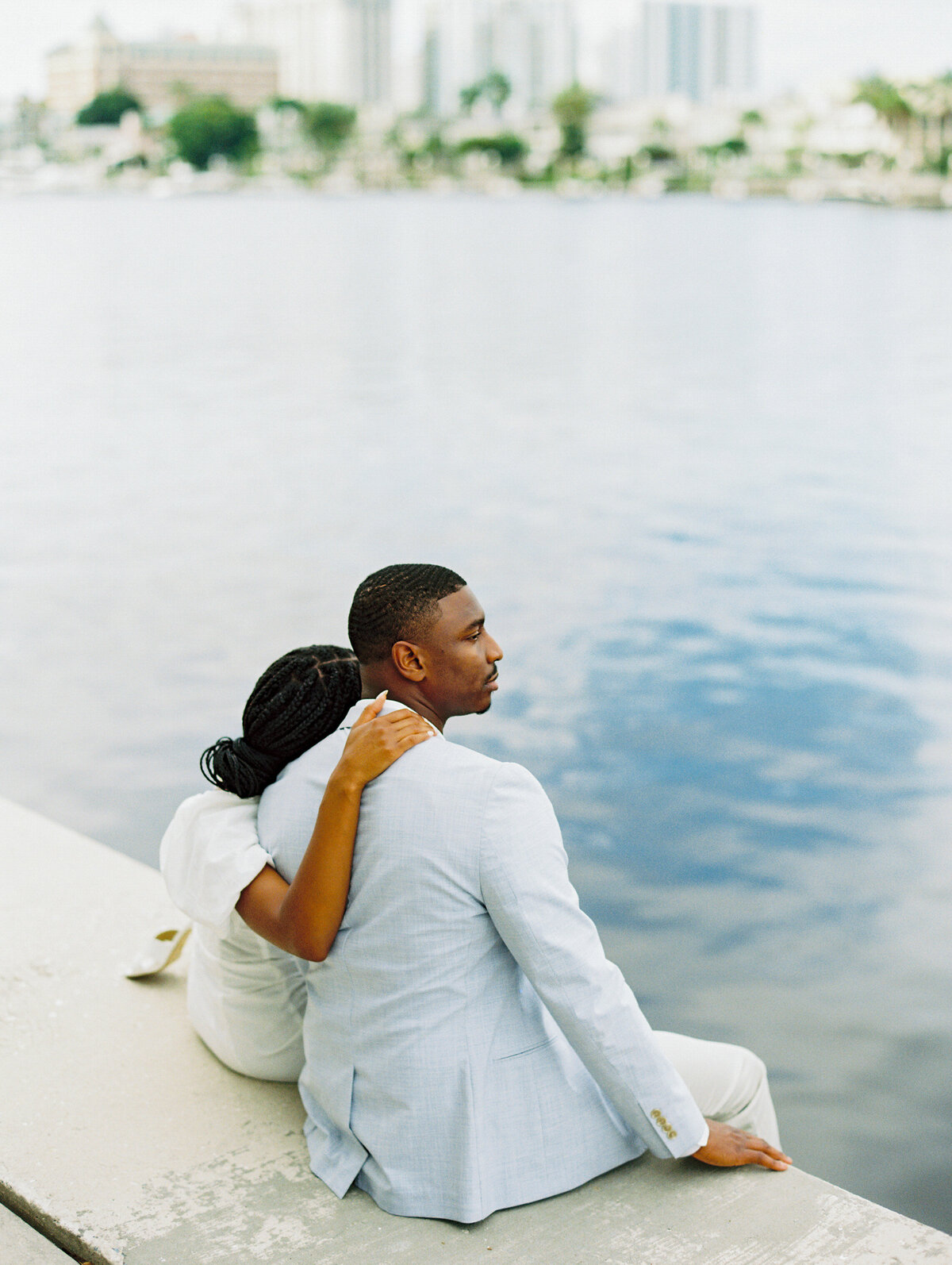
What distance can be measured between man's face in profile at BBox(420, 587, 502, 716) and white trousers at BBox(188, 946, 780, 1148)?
0.67 meters

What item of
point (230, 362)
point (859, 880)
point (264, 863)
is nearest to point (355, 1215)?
point (264, 863)

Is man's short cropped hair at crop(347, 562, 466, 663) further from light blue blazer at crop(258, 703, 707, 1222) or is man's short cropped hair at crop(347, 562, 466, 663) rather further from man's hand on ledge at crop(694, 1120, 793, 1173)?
man's hand on ledge at crop(694, 1120, 793, 1173)

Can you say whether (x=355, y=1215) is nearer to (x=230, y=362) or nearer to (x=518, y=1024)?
(x=518, y=1024)

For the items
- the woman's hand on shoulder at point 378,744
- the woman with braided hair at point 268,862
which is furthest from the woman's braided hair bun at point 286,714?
the woman's hand on shoulder at point 378,744

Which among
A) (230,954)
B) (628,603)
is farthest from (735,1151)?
(628,603)

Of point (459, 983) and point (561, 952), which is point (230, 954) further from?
point (561, 952)

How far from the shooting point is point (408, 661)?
251 centimetres

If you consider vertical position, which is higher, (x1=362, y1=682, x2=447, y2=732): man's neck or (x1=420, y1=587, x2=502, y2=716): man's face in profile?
(x1=420, y1=587, x2=502, y2=716): man's face in profile

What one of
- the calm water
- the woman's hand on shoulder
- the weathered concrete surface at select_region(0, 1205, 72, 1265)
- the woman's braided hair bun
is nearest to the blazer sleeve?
the woman's hand on shoulder

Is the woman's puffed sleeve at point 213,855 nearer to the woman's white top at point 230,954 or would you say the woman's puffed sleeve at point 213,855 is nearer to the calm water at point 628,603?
the woman's white top at point 230,954

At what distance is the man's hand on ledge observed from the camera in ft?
8.60

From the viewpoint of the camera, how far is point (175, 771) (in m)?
7.50

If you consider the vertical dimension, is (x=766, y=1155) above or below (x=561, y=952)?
below

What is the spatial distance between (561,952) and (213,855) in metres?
0.67
